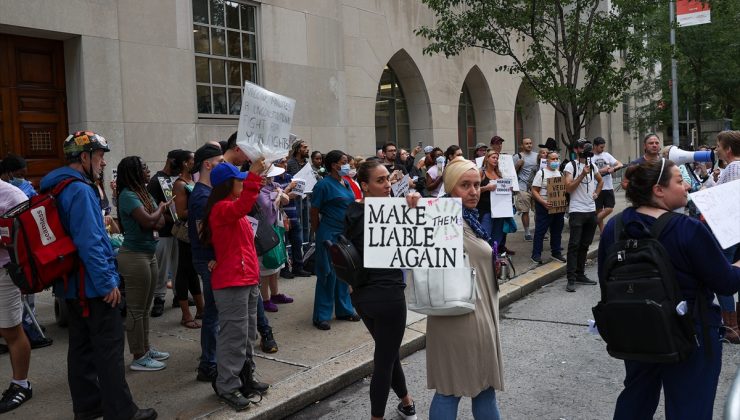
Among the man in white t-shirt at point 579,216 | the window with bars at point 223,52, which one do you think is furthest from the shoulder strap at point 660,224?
the window with bars at point 223,52

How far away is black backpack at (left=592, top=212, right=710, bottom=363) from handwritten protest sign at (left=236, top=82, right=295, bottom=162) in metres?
2.43

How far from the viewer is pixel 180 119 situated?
35.9 feet

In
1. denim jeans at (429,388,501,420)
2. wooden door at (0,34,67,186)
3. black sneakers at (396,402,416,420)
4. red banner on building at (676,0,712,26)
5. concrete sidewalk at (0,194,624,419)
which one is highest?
red banner on building at (676,0,712,26)

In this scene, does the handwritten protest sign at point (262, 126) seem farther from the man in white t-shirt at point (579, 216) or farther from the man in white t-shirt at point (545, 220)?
the man in white t-shirt at point (545, 220)

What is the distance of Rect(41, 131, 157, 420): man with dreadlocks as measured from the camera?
4.11 metres

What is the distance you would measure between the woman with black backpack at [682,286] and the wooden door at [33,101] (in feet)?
28.5

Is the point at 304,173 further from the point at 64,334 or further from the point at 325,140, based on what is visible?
the point at 325,140

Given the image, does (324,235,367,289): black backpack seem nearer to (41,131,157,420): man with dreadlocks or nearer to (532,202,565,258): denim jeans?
(41,131,157,420): man with dreadlocks

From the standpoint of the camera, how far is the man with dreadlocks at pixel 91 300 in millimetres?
4113

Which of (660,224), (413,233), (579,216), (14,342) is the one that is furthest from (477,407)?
(579,216)

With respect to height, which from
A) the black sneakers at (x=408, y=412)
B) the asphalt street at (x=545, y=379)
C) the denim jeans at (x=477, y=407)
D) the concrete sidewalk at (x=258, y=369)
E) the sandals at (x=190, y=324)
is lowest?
the asphalt street at (x=545, y=379)

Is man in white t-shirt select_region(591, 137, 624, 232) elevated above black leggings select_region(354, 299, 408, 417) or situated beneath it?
elevated above

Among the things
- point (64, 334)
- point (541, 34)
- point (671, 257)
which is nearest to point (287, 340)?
point (64, 334)

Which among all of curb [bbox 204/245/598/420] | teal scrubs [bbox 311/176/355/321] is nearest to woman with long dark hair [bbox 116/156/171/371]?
curb [bbox 204/245/598/420]
